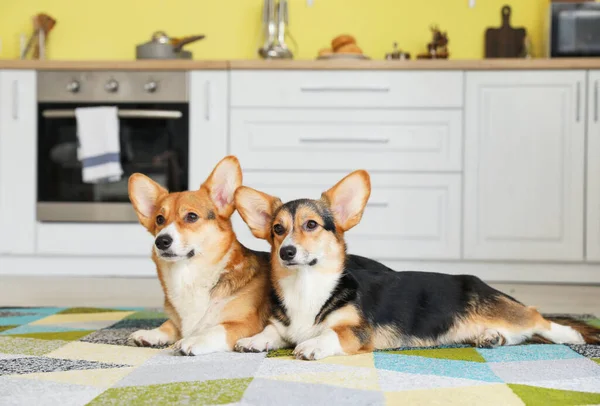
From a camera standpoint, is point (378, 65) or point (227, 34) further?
point (227, 34)

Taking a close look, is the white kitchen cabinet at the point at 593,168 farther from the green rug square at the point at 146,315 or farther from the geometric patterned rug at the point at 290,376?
the green rug square at the point at 146,315

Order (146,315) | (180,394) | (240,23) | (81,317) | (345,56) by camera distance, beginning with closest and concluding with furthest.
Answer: (180,394)
(81,317)
(146,315)
(345,56)
(240,23)

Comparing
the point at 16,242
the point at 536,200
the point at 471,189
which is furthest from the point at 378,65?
the point at 16,242

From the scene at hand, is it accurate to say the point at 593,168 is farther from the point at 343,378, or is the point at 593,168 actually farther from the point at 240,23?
the point at 343,378

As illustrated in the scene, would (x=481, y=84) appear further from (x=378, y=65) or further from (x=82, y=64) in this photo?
(x=82, y=64)

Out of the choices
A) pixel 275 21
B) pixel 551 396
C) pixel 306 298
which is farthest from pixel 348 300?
pixel 275 21

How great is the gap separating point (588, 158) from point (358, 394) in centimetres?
311

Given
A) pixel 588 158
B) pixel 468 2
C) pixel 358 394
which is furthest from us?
pixel 468 2

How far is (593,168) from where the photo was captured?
4023mm

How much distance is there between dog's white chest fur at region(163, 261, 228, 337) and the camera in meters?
1.89

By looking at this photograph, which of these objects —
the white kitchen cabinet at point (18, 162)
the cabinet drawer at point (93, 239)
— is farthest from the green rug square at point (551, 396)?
the white kitchen cabinet at point (18, 162)

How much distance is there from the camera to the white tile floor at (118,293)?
3.16m

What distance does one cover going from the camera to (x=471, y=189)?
4.06 metres

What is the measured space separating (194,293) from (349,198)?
0.48 meters
